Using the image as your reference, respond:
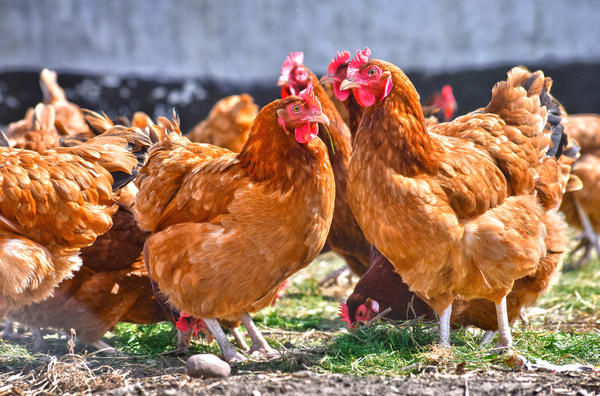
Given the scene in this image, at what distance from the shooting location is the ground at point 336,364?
8.93ft

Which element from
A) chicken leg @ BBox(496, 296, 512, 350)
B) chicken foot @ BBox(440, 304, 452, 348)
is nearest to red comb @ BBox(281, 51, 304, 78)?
chicken foot @ BBox(440, 304, 452, 348)

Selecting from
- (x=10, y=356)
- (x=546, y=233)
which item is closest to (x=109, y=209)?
(x=10, y=356)

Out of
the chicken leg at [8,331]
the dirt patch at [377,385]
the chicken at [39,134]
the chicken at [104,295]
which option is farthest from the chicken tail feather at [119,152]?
the dirt patch at [377,385]

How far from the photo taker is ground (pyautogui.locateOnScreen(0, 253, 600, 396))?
2.72 m

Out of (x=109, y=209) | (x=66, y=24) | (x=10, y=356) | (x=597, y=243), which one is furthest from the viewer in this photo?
(x=66, y=24)

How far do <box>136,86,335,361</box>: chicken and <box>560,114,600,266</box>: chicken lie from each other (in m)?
3.42

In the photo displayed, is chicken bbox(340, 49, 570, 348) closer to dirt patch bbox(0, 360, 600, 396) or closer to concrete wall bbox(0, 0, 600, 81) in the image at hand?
dirt patch bbox(0, 360, 600, 396)

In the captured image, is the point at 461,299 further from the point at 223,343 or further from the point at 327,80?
the point at 327,80

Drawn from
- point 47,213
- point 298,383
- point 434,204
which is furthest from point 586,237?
point 47,213

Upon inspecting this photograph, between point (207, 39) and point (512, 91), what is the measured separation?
4.96 m

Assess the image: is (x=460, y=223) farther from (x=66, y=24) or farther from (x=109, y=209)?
(x=66, y=24)

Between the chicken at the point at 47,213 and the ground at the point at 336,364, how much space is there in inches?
16.8

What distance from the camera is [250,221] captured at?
10.5 ft

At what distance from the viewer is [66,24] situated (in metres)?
7.59
